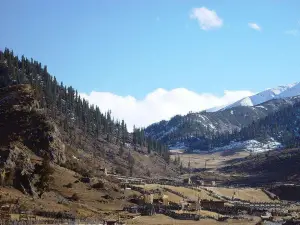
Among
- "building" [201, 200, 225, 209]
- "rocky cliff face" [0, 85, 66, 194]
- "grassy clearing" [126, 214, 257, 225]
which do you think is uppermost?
"rocky cliff face" [0, 85, 66, 194]

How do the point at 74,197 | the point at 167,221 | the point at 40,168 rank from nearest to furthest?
1. the point at 167,221
2. the point at 40,168
3. the point at 74,197

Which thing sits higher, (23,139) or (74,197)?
(23,139)

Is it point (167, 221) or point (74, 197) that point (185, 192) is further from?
point (167, 221)

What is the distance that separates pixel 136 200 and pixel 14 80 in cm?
9162

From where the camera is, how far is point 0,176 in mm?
94562

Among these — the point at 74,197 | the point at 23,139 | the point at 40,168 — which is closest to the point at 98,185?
the point at 74,197

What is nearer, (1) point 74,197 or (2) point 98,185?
(1) point 74,197

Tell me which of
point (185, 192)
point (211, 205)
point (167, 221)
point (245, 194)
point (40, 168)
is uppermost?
point (40, 168)

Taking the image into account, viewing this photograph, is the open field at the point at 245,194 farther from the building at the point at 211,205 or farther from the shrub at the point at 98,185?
the shrub at the point at 98,185

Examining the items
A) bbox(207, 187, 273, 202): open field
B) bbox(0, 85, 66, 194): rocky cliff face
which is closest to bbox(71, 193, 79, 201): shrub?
bbox(0, 85, 66, 194): rocky cliff face

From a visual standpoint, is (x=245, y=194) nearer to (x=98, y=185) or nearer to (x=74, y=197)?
(x=98, y=185)

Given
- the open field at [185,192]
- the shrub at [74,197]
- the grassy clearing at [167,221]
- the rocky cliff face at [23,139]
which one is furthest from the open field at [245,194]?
the shrub at [74,197]

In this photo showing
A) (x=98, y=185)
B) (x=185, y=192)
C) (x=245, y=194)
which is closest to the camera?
(x=98, y=185)

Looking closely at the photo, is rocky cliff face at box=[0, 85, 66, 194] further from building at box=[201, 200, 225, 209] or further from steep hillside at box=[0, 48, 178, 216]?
A: building at box=[201, 200, 225, 209]
